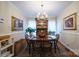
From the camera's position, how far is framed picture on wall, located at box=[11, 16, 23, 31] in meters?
2.17

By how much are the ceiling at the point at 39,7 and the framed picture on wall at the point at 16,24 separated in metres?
0.20

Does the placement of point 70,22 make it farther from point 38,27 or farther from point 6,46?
point 6,46

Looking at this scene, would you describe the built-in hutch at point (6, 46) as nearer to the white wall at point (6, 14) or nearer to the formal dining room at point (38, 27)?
the formal dining room at point (38, 27)

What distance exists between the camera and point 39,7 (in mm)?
2252

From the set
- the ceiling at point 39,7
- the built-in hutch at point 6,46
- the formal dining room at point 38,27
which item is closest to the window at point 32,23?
the formal dining room at point 38,27

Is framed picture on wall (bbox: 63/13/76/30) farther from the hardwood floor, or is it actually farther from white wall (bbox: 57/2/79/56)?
the hardwood floor

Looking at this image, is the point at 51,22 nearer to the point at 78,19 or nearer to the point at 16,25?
the point at 78,19

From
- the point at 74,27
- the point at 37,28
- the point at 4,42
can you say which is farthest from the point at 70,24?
the point at 4,42

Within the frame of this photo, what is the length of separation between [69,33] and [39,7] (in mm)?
882

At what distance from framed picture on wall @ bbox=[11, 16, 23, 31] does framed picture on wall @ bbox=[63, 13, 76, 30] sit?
37.9 inches

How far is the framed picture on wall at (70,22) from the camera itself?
2.25 m

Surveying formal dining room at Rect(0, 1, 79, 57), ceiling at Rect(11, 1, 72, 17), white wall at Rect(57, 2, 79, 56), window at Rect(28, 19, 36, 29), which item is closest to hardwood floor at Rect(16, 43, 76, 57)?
formal dining room at Rect(0, 1, 79, 57)

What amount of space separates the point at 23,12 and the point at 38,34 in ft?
2.00

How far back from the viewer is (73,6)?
2240mm
